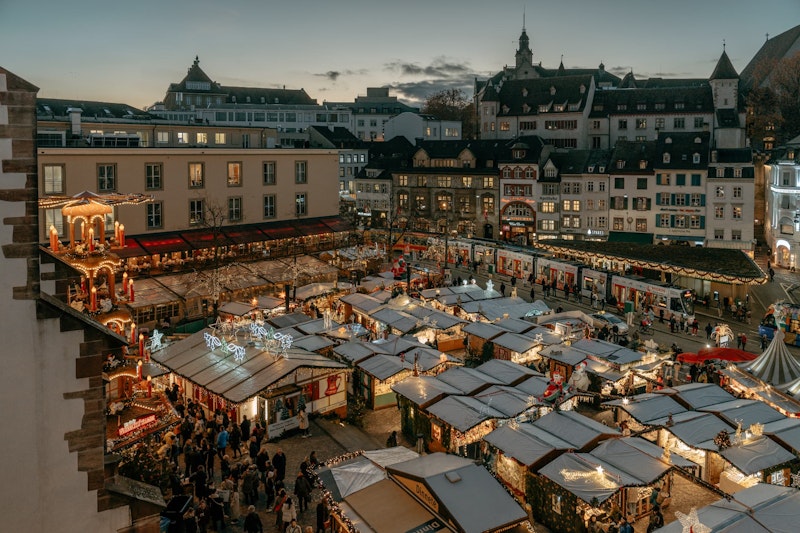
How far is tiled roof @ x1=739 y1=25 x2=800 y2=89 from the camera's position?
9778 centimetres

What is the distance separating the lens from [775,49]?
346ft

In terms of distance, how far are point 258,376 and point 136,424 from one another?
733cm

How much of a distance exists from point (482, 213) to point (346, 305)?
1465 inches

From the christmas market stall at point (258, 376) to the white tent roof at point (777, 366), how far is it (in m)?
14.6

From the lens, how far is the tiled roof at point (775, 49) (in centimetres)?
9778

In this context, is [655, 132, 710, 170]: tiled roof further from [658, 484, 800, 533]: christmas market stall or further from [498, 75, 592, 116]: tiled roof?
[658, 484, 800, 533]: christmas market stall

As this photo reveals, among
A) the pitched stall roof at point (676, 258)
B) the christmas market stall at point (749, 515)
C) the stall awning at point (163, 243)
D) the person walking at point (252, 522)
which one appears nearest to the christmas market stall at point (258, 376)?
the person walking at point (252, 522)

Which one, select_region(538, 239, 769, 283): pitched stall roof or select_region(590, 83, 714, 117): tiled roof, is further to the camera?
select_region(590, 83, 714, 117): tiled roof

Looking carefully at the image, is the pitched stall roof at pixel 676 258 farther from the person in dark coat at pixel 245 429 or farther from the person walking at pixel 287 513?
the person walking at pixel 287 513

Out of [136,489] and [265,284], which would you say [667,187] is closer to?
[265,284]

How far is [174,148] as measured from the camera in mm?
42031

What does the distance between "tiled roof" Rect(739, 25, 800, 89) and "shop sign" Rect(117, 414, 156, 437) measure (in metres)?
101

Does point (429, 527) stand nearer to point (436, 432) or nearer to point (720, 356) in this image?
point (436, 432)

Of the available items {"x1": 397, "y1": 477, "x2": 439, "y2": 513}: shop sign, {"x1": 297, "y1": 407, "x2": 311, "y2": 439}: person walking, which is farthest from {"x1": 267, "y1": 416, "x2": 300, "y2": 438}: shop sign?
{"x1": 397, "y1": 477, "x2": 439, "y2": 513}: shop sign
